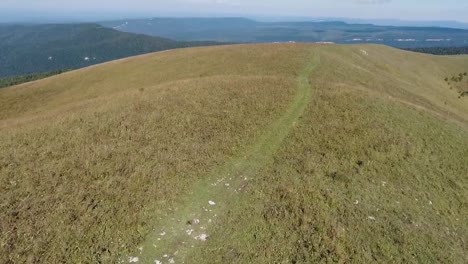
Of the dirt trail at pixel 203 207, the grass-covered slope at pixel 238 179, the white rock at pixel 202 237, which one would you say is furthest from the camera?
the white rock at pixel 202 237

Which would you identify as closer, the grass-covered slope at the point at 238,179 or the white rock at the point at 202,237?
the grass-covered slope at the point at 238,179

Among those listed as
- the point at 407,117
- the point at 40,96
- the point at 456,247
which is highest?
the point at 407,117

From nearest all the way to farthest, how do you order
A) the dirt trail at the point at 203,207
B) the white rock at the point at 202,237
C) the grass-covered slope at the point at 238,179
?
the dirt trail at the point at 203,207
the grass-covered slope at the point at 238,179
the white rock at the point at 202,237

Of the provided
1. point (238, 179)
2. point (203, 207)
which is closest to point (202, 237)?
point (203, 207)

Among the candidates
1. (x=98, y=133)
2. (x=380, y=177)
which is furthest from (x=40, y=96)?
(x=380, y=177)

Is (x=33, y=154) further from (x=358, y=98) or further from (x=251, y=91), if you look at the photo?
(x=358, y=98)

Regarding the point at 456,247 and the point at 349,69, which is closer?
the point at 456,247

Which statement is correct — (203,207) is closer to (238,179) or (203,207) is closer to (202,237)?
(202,237)
